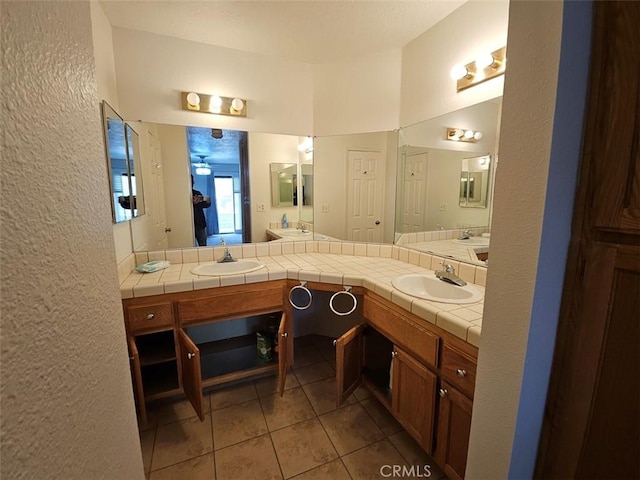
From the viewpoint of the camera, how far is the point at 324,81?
2154mm

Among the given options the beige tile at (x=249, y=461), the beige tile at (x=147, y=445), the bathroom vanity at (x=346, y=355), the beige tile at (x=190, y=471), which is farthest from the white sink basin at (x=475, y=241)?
the beige tile at (x=147, y=445)

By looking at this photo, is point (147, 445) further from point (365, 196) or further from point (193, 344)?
point (365, 196)

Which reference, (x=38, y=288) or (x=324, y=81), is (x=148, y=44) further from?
(x=38, y=288)

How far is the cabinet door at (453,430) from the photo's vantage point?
1.09 m

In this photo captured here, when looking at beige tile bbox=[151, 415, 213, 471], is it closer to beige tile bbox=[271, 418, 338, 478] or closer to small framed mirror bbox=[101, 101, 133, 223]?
beige tile bbox=[271, 418, 338, 478]

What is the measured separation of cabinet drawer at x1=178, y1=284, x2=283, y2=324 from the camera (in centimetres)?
160

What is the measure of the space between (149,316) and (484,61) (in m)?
2.23

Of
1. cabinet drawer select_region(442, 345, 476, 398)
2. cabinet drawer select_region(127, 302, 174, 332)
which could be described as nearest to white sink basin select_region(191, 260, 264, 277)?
cabinet drawer select_region(127, 302, 174, 332)

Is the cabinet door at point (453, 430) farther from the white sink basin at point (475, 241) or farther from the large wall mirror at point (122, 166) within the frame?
the large wall mirror at point (122, 166)

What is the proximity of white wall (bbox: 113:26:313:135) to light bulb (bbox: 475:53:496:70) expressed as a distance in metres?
1.20

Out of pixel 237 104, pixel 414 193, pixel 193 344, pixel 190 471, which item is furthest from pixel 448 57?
pixel 190 471

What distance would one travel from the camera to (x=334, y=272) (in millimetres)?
1756

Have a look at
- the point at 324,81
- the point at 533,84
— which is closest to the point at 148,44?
the point at 324,81

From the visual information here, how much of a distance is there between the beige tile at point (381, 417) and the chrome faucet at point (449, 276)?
2.91ft
